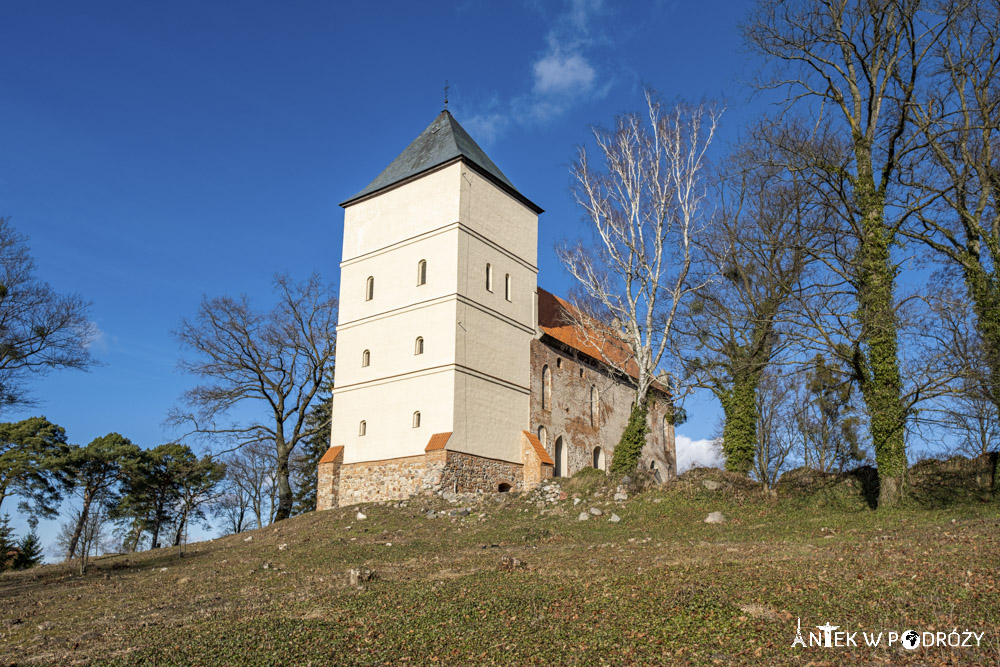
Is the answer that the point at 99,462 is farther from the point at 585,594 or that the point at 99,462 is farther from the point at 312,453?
the point at 585,594

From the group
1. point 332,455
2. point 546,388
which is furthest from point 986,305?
point 332,455

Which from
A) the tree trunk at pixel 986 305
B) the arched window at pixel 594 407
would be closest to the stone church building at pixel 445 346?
the arched window at pixel 594 407

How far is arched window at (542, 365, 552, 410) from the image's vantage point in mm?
29016

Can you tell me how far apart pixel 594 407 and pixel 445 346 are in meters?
9.62

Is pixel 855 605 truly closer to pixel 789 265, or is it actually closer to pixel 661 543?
pixel 661 543

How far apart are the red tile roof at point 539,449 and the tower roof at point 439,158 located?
9685mm

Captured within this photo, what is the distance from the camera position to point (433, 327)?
84.5 feet

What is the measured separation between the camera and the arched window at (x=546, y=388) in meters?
29.0

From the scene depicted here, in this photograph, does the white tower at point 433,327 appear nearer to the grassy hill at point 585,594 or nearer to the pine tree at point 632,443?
the pine tree at point 632,443

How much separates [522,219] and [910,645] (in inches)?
970

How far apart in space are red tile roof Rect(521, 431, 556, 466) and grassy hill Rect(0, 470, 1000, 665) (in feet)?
25.8

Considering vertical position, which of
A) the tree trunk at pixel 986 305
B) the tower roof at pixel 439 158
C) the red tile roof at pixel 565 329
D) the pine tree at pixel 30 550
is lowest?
the pine tree at pixel 30 550

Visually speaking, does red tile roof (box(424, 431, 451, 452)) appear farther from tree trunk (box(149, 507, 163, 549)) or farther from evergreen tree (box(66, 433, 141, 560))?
tree trunk (box(149, 507, 163, 549))

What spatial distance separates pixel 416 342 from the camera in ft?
85.6
